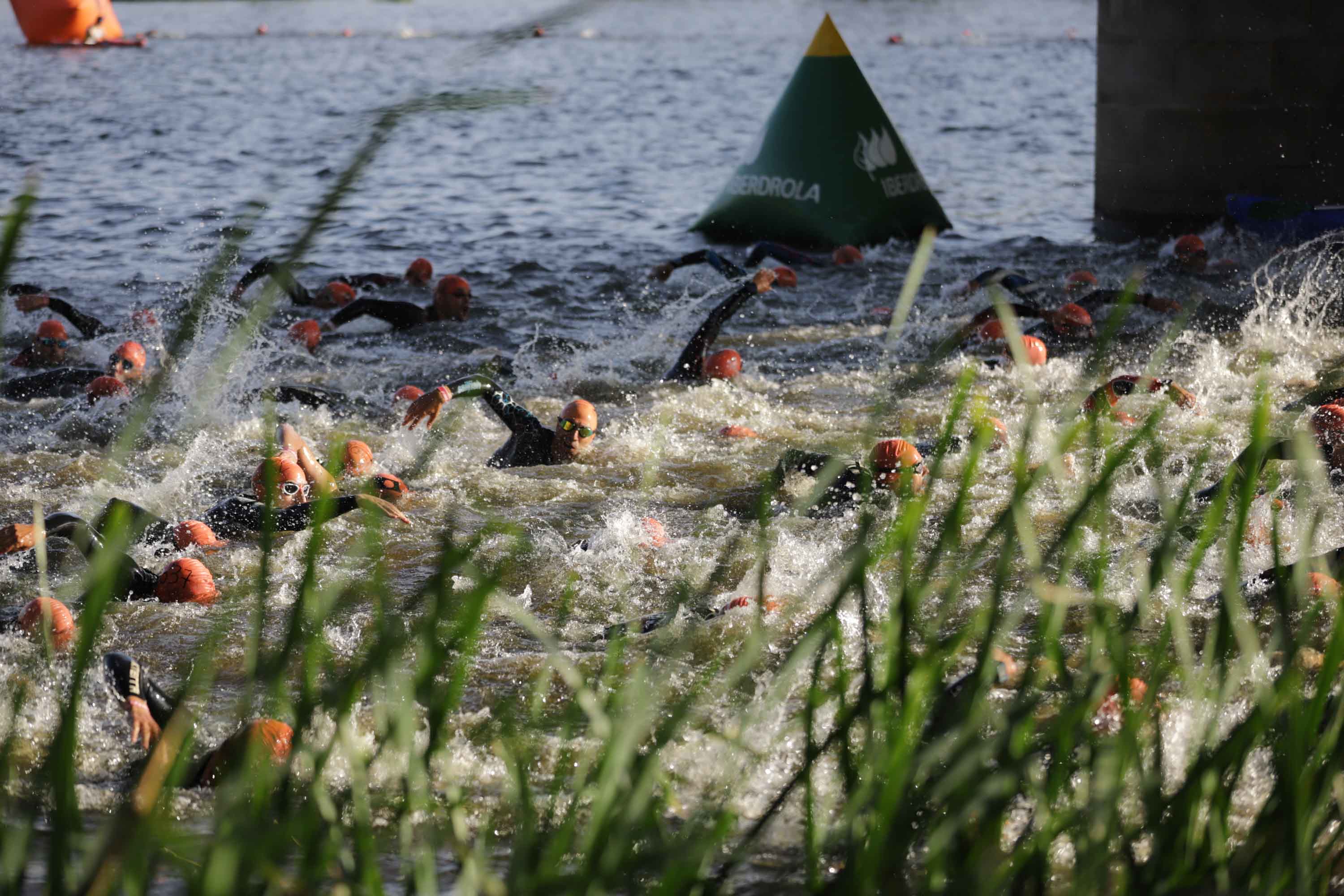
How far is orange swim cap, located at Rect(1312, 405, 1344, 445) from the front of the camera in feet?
20.0

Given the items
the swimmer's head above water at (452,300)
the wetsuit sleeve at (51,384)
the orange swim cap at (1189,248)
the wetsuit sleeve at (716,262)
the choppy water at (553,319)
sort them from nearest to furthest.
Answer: the choppy water at (553,319), the wetsuit sleeve at (51,384), the swimmer's head above water at (452,300), the wetsuit sleeve at (716,262), the orange swim cap at (1189,248)

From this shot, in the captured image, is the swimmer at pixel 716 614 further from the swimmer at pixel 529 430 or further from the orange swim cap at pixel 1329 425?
the orange swim cap at pixel 1329 425

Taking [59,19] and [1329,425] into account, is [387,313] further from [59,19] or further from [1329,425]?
[59,19]

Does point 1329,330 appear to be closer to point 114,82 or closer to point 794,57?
point 114,82

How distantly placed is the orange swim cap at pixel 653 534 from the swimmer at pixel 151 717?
2.04 meters

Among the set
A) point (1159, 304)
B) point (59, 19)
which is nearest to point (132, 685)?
point (1159, 304)

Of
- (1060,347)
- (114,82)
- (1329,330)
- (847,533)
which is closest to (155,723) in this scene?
(847,533)

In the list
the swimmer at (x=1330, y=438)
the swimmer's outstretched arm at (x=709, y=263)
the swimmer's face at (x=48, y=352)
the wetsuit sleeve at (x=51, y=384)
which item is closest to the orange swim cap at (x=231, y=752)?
the swimmer at (x=1330, y=438)

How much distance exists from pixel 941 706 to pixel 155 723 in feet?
8.19

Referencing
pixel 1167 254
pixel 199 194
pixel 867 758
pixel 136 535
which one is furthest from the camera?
pixel 199 194

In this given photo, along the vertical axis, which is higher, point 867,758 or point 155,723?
point 867,758

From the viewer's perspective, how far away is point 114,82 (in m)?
28.9

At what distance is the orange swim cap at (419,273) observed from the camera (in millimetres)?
12109

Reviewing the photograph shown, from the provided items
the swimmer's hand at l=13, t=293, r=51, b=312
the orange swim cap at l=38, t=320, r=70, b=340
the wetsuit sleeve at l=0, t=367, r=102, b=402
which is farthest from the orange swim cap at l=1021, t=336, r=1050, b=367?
the swimmer's hand at l=13, t=293, r=51, b=312
